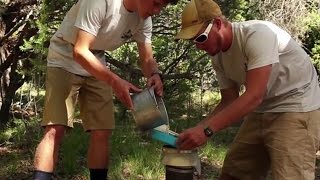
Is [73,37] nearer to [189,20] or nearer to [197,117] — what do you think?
[189,20]

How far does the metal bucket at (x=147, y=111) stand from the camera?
303 cm

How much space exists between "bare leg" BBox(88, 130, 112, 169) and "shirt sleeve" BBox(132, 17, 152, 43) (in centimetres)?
72

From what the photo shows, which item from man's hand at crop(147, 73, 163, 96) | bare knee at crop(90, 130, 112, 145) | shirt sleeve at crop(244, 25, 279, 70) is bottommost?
bare knee at crop(90, 130, 112, 145)

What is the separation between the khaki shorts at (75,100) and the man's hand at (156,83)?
1.63 ft

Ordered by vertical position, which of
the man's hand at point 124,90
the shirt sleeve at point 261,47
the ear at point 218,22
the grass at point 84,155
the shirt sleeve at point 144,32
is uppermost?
the shirt sleeve at point 144,32

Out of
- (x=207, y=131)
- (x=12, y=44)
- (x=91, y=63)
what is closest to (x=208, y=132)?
(x=207, y=131)

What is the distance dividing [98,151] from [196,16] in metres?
1.45

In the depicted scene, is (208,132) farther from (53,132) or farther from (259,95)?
(53,132)

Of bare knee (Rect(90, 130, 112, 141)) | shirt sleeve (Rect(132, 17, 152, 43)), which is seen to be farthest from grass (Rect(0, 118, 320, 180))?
shirt sleeve (Rect(132, 17, 152, 43))

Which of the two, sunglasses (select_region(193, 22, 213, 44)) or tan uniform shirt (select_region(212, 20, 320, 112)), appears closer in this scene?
sunglasses (select_region(193, 22, 213, 44))

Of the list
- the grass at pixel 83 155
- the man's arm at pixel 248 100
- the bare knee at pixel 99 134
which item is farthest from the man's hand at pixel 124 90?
the grass at pixel 83 155

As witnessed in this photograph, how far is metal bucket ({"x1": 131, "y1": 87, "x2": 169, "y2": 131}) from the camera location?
9.93 feet

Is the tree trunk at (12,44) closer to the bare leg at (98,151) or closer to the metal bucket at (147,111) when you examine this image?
the bare leg at (98,151)

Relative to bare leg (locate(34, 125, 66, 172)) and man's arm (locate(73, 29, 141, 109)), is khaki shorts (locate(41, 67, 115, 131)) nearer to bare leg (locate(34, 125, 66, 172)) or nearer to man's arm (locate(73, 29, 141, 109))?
bare leg (locate(34, 125, 66, 172))
